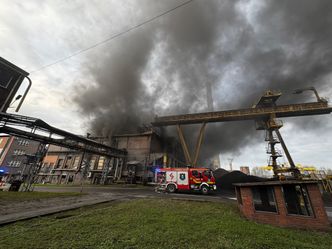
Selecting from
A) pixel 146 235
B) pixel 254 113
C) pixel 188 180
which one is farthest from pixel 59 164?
pixel 254 113

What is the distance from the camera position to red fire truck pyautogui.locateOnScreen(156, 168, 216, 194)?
15320 millimetres

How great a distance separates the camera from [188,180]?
1562 centimetres

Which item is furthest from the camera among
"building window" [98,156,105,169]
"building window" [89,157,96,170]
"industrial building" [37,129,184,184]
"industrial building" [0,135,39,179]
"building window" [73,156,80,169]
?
"industrial building" [0,135,39,179]

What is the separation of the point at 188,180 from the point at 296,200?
10.1 meters

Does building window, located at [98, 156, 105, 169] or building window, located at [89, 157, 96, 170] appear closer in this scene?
building window, located at [98, 156, 105, 169]

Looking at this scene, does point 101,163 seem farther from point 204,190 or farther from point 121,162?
point 204,190

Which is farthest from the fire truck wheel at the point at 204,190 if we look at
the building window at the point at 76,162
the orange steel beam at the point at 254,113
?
the building window at the point at 76,162

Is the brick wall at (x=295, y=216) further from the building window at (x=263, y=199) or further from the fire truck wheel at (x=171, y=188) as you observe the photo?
the fire truck wheel at (x=171, y=188)

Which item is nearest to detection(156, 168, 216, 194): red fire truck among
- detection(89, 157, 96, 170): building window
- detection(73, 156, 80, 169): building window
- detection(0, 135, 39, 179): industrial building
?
detection(89, 157, 96, 170): building window

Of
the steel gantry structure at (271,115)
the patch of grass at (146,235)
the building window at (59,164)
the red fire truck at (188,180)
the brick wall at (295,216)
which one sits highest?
the steel gantry structure at (271,115)

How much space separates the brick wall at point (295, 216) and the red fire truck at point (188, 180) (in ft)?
30.6

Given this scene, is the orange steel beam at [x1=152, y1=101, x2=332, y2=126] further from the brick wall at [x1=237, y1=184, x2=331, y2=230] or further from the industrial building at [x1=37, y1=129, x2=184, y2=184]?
the brick wall at [x1=237, y1=184, x2=331, y2=230]

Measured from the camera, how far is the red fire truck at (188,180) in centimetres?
1532

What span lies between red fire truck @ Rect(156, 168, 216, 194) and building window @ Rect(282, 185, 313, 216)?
9.02m
